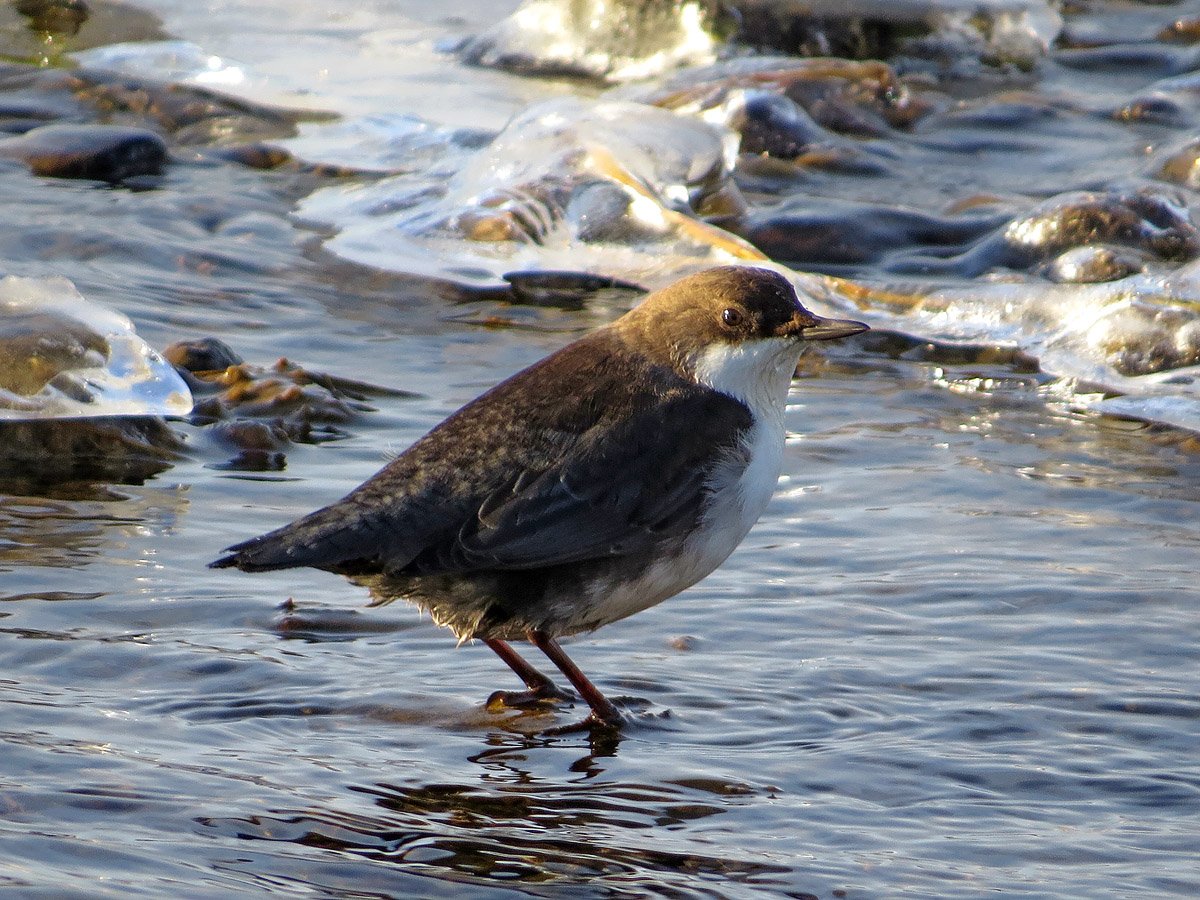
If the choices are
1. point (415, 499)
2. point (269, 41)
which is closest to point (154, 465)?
point (415, 499)

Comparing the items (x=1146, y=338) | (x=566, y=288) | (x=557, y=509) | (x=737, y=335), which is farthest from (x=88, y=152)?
(x=557, y=509)

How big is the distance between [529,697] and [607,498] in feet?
1.81

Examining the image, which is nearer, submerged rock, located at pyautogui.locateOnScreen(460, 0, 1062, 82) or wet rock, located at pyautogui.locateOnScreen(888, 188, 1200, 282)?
wet rock, located at pyautogui.locateOnScreen(888, 188, 1200, 282)

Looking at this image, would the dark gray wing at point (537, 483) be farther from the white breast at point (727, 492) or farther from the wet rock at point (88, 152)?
the wet rock at point (88, 152)

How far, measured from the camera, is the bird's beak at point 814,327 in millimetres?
4746

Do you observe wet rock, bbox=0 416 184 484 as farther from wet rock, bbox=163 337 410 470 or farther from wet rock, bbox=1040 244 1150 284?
wet rock, bbox=1040 244 1150 284

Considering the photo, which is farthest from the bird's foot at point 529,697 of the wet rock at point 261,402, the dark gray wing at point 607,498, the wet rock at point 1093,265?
the wet rock at point 1093,265

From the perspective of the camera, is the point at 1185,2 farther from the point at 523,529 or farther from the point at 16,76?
the point at 523,529

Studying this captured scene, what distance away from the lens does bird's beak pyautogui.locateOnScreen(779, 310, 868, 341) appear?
4746mm

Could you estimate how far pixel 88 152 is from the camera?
9922mm

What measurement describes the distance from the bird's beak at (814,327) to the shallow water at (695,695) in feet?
2.61

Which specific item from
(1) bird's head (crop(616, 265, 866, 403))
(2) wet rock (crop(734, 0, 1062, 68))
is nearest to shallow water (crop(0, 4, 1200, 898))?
(1) bird's head (crop(616, 265, 866, 403))

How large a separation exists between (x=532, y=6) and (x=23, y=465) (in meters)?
8.52

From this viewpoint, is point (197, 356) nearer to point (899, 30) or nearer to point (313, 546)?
point (313, 546)
